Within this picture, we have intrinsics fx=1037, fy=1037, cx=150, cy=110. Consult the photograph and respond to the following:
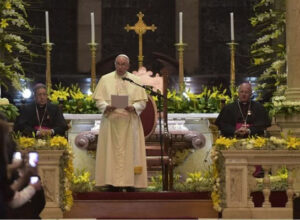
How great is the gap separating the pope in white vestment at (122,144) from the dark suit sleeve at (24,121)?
102 centimetres

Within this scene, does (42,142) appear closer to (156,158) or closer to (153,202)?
(153,202)

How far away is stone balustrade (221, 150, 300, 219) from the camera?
1323 centimetres

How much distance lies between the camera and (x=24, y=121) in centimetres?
1500

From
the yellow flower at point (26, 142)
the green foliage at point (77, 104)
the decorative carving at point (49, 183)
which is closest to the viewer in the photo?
the decorative carving at point (49, 183)

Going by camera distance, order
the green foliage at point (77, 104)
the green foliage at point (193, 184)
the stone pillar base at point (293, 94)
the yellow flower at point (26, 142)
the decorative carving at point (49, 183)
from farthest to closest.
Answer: the green foliage at point (77, 104) < the stone pillar base at point (293, 94) < the green foliage at point (193, 184) < the yellow flower at point (26, 142) < the decorative carving at point (49, 183)

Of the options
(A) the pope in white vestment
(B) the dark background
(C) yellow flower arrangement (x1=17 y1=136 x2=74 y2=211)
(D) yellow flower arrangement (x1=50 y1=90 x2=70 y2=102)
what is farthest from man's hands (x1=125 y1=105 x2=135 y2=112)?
(B) the dark background

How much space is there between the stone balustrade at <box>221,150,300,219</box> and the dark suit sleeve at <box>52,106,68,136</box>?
8.96 ft

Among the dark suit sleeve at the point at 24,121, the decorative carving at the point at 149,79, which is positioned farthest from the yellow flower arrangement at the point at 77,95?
the dark suit sleeve at the point at 24,121

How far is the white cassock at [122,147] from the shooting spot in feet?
48.0

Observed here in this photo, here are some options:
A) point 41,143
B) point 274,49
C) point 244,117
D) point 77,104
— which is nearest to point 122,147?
point 41,143

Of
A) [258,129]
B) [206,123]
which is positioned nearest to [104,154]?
[258,129]

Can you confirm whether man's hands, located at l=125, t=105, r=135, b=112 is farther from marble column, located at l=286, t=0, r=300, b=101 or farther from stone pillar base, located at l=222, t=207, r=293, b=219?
marble column, located at l=286, t=0, r=300, b=101

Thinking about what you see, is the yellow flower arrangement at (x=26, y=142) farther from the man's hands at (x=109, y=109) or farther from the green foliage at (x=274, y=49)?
the green foliage at (x=274, y=49)

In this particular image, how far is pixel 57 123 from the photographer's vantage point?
15031 millimetres
